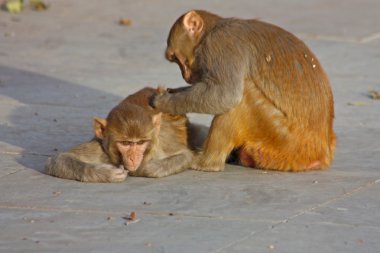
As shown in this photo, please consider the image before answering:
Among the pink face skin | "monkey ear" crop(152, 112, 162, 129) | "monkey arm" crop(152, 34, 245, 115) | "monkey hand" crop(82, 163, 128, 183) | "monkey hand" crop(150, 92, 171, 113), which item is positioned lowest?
"monkey hand" crop(82, 163, 128, 183)

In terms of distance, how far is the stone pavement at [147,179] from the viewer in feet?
23.1

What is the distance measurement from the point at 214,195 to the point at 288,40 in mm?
1669

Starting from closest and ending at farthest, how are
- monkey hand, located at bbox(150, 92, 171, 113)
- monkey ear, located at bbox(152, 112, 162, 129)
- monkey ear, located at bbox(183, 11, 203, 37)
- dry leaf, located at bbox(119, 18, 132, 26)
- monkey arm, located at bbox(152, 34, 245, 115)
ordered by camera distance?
monkey arm, located at bbox(152, 34, 245, 115) < monkey ear, located at bbox(152, 112, 162, 129) < monkey hand, located at bbox(150, 92, 171, 113) < monkey ear, located at bbox(183, 11, 203, 37) < dry leaf, located at bbox(119, 18, 132, 26)

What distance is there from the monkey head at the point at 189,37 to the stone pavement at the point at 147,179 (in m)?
0.90

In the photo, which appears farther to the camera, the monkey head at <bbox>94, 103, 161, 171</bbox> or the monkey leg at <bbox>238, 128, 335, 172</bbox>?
the monkey leg at <bbox>238, 128, 335, 172</bbox>

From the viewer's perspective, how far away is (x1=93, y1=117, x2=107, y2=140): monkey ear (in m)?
8.68

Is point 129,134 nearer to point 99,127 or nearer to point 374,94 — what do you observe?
point 99,127

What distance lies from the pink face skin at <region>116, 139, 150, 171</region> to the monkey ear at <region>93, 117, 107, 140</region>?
212mm

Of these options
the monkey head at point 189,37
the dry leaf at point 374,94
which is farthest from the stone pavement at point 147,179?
the monkey head at point 189,37

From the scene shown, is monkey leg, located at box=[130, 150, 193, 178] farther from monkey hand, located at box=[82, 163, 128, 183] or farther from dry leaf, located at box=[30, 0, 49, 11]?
dry leaf, located at box=[30, 0, 49, 11]

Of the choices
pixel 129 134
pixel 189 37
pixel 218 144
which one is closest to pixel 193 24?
pixel 189 37

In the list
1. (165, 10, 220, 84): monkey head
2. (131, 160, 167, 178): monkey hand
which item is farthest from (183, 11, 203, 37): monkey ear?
(131, 160, 167, 178): monkey hand

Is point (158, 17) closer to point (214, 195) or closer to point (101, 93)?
point (101, 93)

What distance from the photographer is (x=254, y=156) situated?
8.90m
